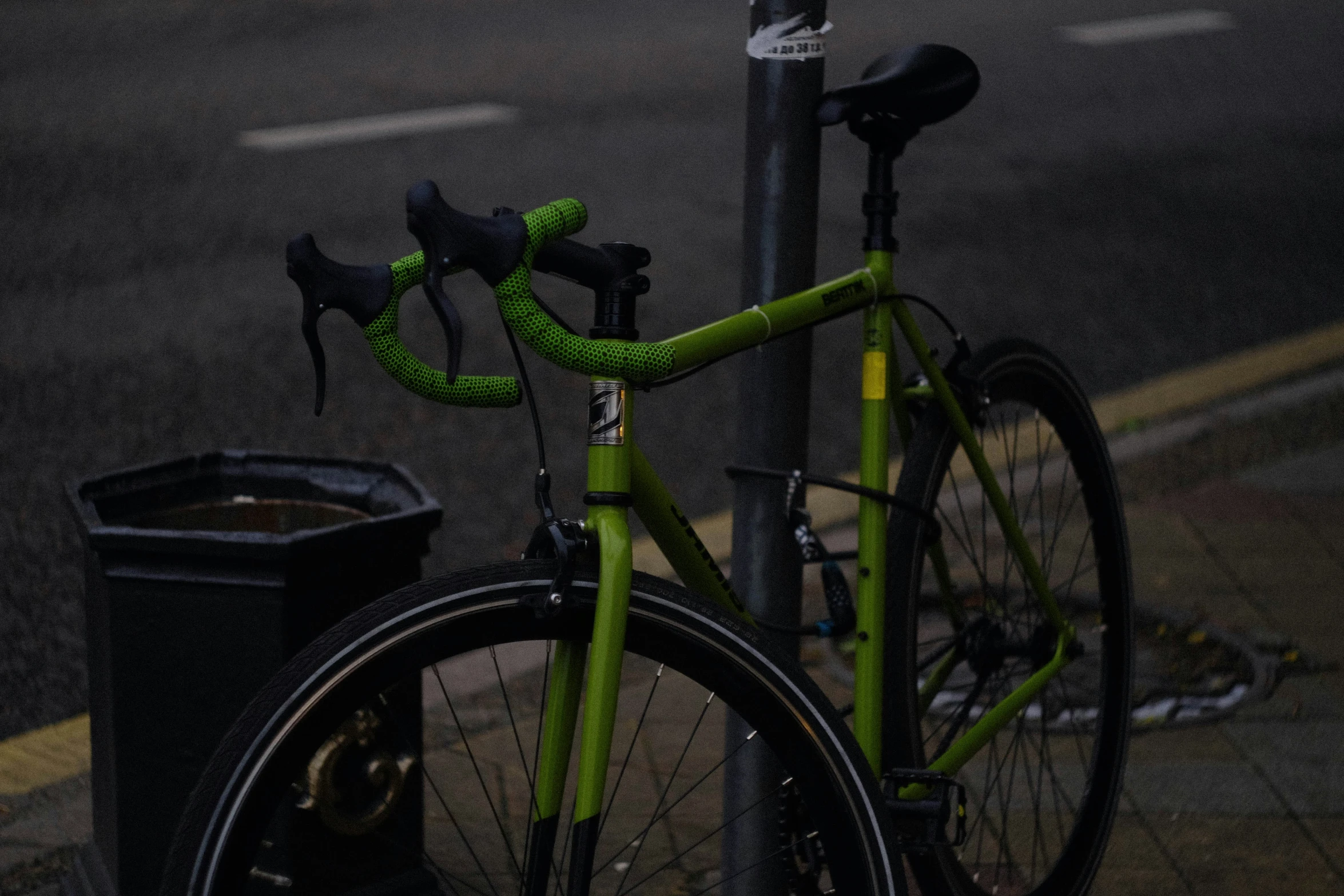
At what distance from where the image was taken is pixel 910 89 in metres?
2.63

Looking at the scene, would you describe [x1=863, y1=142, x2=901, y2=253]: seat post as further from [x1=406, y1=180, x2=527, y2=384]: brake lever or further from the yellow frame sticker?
[x1=406, y1=180, x2=527, y2=384]: brake lever

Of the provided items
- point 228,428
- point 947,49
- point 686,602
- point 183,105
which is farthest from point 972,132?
point 686,602

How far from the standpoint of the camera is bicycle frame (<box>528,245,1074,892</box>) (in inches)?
77.9

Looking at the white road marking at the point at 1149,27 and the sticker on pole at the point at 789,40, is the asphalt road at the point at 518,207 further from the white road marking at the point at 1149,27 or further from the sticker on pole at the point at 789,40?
the sticker on pole at the point at 789,40

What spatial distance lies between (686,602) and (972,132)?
9.36m

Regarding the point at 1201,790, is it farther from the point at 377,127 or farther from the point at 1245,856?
the point at 377,127

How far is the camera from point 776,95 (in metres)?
2.67

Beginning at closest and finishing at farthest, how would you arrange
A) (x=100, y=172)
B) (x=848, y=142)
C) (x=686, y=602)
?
(x=686, y=602), (x=100, y=172), (x=848, y=142)

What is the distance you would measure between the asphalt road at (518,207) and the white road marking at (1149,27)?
299mm

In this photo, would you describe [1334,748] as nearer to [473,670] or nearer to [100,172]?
[473,670]

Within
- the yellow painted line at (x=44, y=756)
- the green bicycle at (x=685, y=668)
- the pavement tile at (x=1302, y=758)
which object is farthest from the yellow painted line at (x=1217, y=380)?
the yellow painted line at (x=44, y=756)

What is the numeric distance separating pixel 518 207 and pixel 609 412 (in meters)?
6.41

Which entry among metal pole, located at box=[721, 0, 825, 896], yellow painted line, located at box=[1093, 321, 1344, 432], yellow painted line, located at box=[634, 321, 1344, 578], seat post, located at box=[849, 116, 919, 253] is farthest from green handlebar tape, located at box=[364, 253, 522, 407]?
yellow painted line, located at box=[1093, 321, 1344, 432]

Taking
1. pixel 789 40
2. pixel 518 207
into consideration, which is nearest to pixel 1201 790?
pixel 789 40
